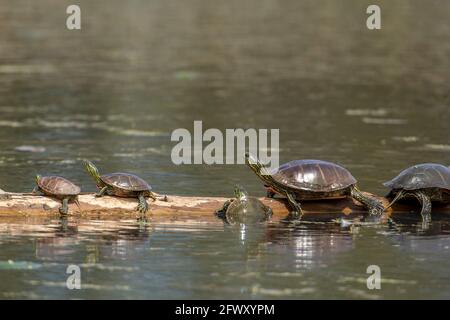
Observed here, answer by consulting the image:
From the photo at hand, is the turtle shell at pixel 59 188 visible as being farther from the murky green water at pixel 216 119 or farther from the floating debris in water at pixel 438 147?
the floating debris in water at pixel 438 147

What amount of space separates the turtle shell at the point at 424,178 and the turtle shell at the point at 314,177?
0.63 m

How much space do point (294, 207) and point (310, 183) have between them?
0.41m

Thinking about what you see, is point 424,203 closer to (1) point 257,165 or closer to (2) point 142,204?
(1) point 257,165

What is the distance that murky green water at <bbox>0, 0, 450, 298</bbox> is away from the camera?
11.5 meters

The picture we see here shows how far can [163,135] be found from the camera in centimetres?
2038

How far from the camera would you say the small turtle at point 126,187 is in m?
13.2

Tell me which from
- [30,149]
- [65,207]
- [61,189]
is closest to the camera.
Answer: [61,189]

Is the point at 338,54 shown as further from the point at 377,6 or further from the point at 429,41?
the point at 377,6

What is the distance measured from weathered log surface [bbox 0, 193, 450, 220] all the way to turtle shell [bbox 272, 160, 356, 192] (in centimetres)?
39

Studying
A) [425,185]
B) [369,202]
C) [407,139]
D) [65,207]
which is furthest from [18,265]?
[407,139]

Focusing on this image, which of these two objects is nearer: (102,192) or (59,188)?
(59,188)

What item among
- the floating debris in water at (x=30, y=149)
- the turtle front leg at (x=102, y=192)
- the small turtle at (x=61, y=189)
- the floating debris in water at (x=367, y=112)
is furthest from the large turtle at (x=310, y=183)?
the floating debris in water at (x=367, y=112)

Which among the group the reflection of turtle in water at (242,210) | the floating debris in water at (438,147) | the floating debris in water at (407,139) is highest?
the floating debris in water at (407,139)

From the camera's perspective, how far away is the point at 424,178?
539 inches
